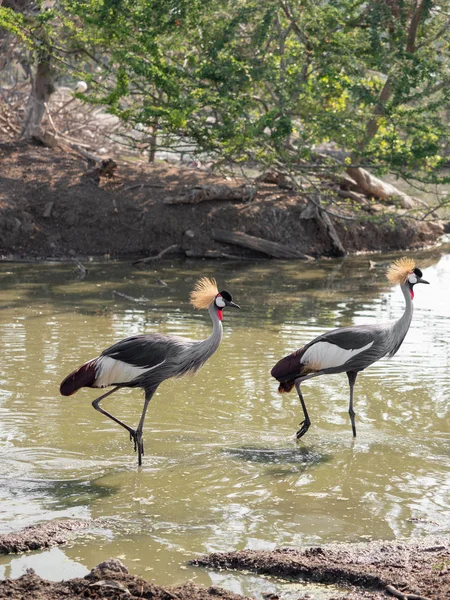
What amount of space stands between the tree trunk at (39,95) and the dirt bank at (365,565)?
52.3ft

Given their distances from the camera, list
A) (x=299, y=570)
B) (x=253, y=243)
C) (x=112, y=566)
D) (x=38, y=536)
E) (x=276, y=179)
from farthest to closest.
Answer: (x=276, y=179) < (x=253, y=243) < (x=38, y=536) < (x=299, y=570) < (x=112, y=566)

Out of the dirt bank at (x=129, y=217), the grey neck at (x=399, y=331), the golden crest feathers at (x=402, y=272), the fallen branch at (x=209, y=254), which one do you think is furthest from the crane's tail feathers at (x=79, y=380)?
the fallen branch at (x=209, y=254)

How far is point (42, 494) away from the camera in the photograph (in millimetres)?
6418

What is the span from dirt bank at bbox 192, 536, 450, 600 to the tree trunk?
52.3 ft

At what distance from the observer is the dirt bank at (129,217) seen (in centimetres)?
1827

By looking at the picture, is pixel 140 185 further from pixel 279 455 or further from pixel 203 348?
pixel 279 455

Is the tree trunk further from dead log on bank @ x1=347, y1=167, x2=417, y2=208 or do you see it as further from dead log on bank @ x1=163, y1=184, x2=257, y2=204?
dead log on bank @ x1=347, y1=167, x2=417, y2=208

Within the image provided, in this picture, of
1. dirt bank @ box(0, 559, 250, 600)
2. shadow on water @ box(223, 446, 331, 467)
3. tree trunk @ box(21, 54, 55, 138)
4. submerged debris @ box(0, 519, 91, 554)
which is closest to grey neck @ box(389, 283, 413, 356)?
shadow on water @ box(223, 446, 331, 467)

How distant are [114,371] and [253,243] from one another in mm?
11401

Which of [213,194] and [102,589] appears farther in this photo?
[213,194]

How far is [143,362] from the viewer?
751 cm

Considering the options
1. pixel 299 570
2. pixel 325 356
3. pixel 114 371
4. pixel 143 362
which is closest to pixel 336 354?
pixel 325 356

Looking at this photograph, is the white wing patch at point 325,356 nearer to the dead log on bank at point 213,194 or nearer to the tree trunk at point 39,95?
the dead log on bank at point 213,194

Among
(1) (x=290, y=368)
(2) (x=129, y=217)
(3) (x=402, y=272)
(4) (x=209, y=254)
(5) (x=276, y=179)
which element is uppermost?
(5) (x=276, y=179)
